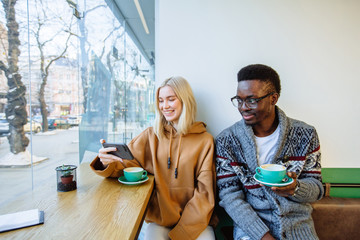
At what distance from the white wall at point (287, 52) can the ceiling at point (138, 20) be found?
7.72 ft

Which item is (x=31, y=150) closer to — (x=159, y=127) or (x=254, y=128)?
(x=159, y=127)

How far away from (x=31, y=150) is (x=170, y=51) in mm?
1934

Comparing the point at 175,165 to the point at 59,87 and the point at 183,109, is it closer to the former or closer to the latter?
the point at 183,109

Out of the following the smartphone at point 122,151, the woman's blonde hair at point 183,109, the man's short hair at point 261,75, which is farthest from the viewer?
the woman's blonde hair at point 183,109

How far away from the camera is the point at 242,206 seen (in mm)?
1210

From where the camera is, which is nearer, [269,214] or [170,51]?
[269,214]

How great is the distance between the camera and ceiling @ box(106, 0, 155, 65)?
3.67 meters

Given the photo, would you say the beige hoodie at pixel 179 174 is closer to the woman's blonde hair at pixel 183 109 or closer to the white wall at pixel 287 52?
the woman's blonde hair at pixel 183 109

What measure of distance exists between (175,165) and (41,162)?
196 centimetres

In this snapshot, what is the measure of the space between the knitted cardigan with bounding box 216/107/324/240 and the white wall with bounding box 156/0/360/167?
0.40 meters

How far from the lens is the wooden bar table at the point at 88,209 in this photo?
700mm

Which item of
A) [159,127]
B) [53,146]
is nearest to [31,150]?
[53,146]

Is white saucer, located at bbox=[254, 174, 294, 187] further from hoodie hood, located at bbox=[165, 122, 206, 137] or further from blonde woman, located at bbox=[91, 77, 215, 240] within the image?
hoodie hood, located at bbox=[165, 122, 206, 137]

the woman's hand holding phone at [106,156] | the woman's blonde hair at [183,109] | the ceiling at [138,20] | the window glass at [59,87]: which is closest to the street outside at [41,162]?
the window glass at [59,87]
